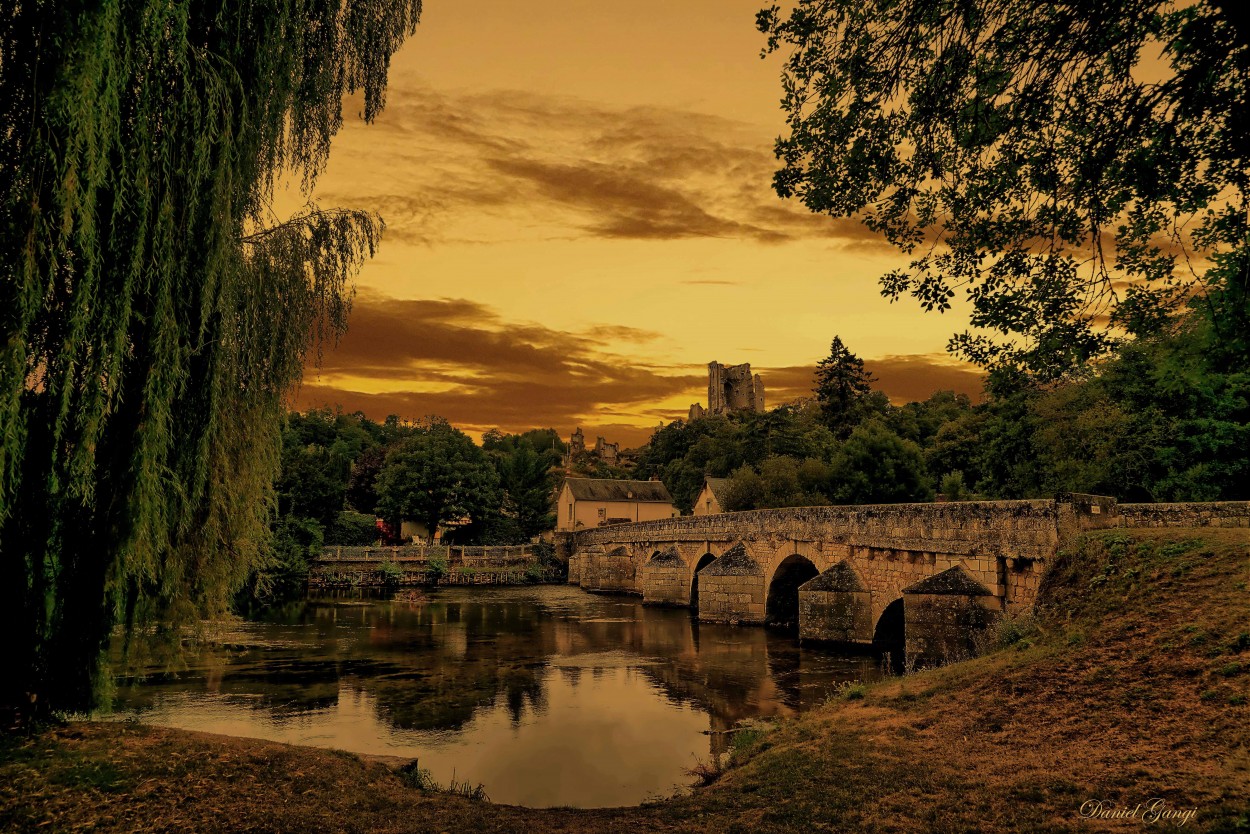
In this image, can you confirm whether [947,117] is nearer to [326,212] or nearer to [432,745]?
[326,212]

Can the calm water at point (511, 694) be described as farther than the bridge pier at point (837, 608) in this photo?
No

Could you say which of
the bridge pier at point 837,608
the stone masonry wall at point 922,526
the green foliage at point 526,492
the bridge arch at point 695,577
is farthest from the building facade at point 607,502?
the bridge pier at point 837,608

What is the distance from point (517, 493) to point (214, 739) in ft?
183

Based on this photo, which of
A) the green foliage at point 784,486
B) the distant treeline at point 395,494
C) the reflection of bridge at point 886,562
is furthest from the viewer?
the distant treeline at point 395,494

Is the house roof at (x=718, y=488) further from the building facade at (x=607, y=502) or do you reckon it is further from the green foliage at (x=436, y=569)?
the green foliage at (x=436, y=569)

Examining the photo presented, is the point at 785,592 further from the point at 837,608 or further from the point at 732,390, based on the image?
the point at 732,390

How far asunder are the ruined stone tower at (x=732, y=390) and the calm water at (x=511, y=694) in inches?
4305

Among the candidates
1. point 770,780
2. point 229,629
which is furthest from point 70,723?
point 229,629

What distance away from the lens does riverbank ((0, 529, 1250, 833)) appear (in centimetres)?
521

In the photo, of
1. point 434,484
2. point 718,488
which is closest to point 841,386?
point 718,488

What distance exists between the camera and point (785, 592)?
87.0 feet

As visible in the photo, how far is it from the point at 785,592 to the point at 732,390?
110 meters

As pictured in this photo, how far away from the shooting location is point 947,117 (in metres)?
6.97

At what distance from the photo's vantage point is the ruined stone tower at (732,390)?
13412 centimetres
